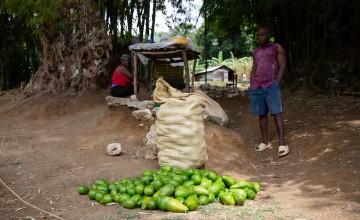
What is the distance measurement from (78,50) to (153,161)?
14.2 feet

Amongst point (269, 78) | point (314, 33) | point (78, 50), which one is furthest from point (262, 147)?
point (314, 33)

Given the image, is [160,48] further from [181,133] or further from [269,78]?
[181,133]

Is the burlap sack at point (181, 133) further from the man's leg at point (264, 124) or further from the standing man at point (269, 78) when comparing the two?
the man's leg at point (264, 124)

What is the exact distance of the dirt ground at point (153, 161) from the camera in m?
2.61

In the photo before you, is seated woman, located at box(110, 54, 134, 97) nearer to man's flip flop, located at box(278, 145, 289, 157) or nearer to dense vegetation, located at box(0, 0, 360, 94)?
dense vegetation, located at box(0, 0, 360, 94)

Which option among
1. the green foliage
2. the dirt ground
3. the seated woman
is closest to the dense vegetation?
the dirt ground

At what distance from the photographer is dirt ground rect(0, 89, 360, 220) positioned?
8.57ft

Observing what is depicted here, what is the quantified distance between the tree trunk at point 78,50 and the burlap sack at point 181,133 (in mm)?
4027

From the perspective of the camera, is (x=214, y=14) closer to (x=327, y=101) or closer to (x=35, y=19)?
(x=327, y=101)

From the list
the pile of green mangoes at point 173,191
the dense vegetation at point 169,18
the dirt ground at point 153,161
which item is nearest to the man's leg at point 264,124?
the dirt ground at point 153,161

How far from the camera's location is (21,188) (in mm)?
3199

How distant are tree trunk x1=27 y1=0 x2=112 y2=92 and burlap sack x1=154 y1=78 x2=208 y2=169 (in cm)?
403

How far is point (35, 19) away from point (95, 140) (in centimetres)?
308

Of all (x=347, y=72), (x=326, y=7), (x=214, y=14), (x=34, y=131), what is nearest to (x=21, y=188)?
(x=34, y=131)
